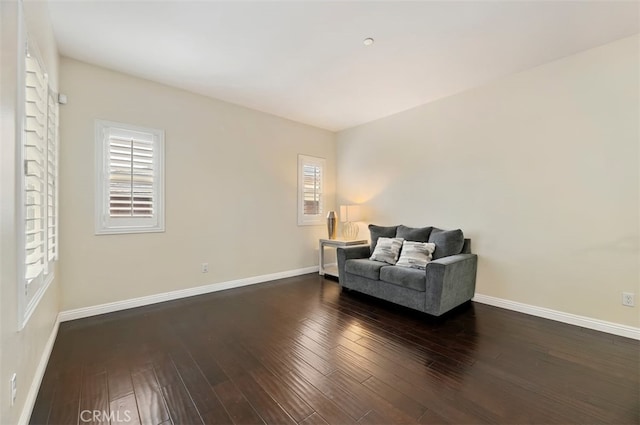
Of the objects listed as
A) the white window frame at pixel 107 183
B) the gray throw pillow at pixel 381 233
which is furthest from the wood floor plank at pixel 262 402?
the gray throw pillow at pixel 381 233

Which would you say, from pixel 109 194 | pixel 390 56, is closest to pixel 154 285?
pixel 109 194

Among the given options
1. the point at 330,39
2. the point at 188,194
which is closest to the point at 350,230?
the point at 188,194

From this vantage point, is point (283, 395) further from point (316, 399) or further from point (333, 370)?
point (333, 370)

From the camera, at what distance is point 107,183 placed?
3.05 m

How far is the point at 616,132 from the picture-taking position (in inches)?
101

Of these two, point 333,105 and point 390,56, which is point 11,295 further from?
point 333,105

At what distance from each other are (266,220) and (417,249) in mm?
2320

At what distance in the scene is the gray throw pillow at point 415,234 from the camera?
368cm

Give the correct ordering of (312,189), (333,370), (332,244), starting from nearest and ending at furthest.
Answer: (333,370) < (332,244) < (312,189)

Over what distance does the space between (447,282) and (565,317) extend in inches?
48.8

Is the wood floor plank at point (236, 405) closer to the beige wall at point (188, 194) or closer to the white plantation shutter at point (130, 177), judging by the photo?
the beige wall at point (188, 194)

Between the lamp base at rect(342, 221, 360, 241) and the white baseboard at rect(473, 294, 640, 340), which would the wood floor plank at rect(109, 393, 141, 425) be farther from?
the lamp base at rect(342, 221, 360, 241)

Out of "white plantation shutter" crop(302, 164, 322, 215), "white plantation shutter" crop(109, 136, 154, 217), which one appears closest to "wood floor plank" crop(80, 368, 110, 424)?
"white plantation shutter" crop(109, 136, 154, 217)

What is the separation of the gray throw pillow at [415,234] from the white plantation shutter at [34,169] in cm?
361
